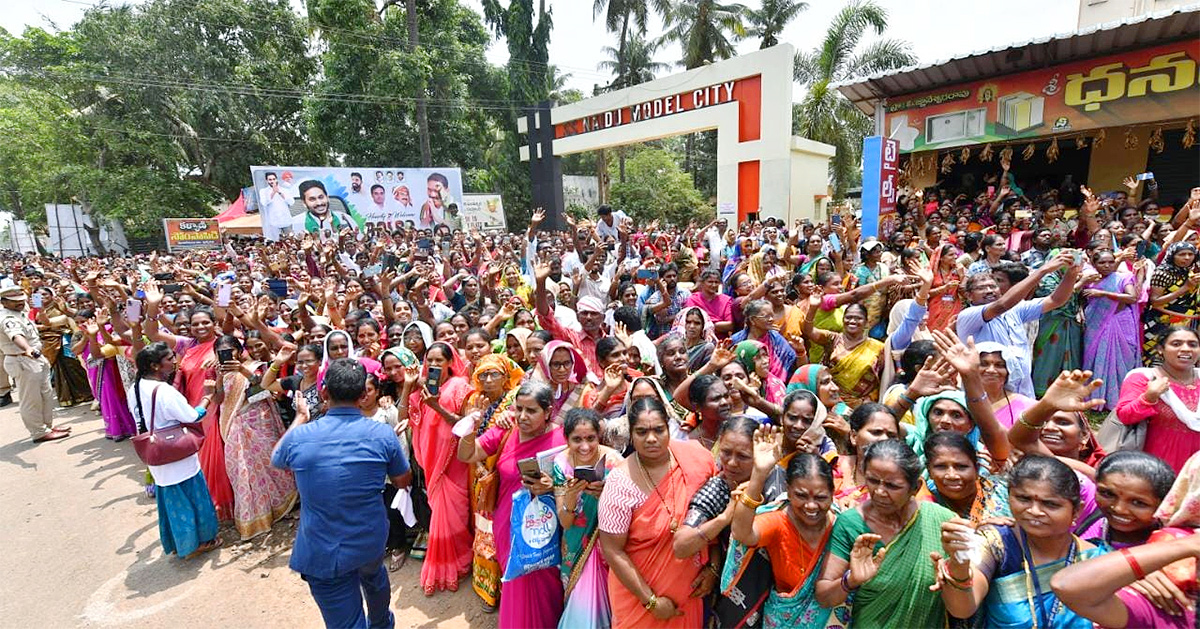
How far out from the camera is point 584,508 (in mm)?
2369

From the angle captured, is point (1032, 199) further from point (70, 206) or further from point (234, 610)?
point (70, 206)

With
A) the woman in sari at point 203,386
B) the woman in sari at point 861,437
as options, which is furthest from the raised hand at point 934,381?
the woman in sari at point 203,386

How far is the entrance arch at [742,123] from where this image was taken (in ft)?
41.1

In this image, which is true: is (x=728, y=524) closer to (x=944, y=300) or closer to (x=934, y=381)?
(x=934, y=381)

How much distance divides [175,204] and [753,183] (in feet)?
81.5

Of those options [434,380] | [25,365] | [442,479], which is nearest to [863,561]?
[442,479]

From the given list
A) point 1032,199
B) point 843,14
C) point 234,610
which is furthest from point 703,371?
point 843,14

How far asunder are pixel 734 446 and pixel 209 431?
13.7 feet

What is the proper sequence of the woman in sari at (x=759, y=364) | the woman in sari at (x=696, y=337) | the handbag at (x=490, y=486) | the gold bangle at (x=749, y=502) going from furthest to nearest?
the woman in sari at (x=696, y=337) → the woman in sari at (x=759, y=364) → the handbag at (x=490, y=486) → the gold bangle at (x=749, y=502)

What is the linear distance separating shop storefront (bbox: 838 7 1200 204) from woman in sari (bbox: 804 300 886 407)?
7.45m

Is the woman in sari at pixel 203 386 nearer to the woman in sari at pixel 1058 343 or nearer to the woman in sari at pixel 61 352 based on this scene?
the woman in sari at pixel 61 352

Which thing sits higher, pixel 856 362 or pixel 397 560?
pixel 856 362

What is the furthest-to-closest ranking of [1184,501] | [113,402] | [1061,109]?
[1061,109] < [113,402] < [1184,501]

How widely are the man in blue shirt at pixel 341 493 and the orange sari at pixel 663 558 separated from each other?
118 cm
